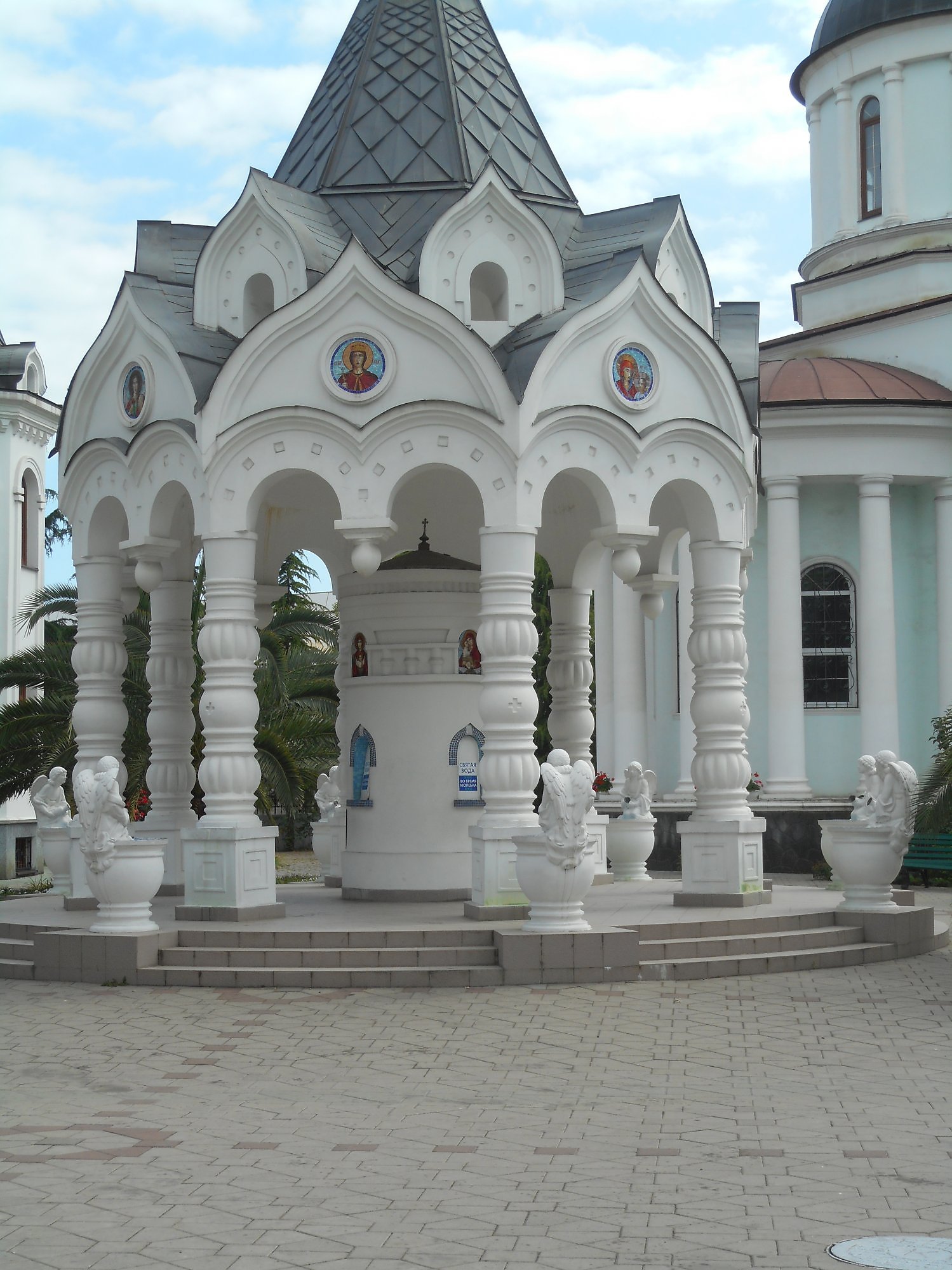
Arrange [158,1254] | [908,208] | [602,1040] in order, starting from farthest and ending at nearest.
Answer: [908,208], [602,1040], [158,1254]

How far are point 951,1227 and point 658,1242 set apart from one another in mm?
1055

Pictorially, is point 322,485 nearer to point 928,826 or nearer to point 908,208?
point 928,826

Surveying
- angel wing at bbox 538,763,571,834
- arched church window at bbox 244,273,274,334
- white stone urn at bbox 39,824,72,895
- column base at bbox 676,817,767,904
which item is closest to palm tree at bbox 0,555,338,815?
white stone urn at bbox 39,824,72,895

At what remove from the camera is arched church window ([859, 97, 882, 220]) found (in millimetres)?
32562

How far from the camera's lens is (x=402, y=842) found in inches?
601

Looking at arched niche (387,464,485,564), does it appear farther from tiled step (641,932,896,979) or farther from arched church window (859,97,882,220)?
arched church window (859,97,882,220)

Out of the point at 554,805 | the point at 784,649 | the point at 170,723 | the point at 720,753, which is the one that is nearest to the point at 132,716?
the point at 170,723

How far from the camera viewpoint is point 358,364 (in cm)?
1328

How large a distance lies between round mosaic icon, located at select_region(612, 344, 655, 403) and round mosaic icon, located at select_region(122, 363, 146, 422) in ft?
13.7

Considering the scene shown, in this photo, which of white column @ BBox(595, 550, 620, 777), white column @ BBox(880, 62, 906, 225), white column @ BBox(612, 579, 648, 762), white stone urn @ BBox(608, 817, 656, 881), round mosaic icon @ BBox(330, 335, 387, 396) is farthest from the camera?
white column @ BBox(880, 62, 906, 225)

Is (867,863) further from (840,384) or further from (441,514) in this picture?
(840,384)

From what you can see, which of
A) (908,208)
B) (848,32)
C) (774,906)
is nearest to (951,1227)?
(774,906)

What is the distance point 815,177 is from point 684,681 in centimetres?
1241

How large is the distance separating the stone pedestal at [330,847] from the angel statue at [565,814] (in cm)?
605
